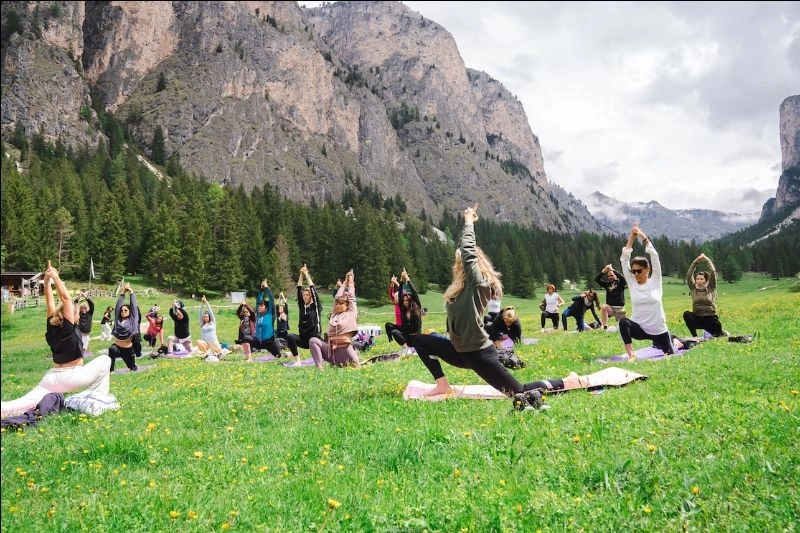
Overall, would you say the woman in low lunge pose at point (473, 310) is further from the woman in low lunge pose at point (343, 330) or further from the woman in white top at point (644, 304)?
the woman in low lunge pose at point (343, 330)

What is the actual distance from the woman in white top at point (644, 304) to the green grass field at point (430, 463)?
3.35 metres

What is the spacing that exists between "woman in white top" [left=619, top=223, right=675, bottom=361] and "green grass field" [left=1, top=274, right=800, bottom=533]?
3.35 meters

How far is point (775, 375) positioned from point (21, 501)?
37.4ft

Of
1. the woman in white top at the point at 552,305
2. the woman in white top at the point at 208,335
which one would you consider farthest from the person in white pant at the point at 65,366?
the woman in white top at the point at 552,305

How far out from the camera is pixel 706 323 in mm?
16438

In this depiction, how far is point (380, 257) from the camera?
306 feet

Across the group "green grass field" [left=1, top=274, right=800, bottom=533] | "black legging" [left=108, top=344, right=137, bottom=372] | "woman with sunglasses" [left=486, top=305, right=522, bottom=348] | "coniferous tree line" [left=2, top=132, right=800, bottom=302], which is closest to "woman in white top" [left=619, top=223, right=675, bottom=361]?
"green grass field" [left=1, top=274, right=800, bottom=533]

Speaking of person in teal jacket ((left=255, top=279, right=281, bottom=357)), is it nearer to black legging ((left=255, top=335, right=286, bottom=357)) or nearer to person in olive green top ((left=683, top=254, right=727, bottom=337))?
black legging ((left=255, top=335, right=286, bottom=357))

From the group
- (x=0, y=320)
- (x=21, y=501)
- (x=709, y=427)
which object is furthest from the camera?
(x=709, y=427)

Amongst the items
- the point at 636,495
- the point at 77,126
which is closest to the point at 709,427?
the point at 636,495

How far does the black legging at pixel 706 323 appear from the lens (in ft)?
53.3

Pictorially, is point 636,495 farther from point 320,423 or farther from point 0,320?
point 0,320

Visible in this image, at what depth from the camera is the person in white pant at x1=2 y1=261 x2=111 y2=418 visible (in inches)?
355

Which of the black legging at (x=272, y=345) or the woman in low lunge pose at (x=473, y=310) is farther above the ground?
the woman in low lunge pose at (x=473, y=310)
